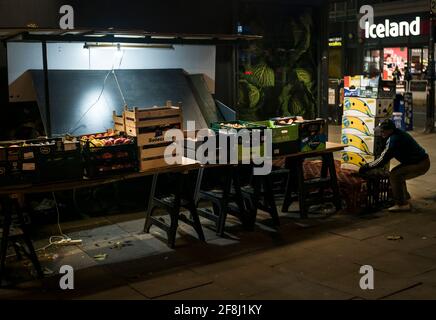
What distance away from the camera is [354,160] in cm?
988

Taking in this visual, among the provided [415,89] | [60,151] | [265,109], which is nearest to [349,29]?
[415,89]

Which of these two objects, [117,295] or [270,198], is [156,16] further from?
[117,295]

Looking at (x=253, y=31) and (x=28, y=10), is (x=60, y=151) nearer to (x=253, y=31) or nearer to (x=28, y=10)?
(x=28, y=10)

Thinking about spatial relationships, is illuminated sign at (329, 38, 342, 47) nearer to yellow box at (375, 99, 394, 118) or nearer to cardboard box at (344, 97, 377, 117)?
cardboard box at (344, 97, 377, 117)

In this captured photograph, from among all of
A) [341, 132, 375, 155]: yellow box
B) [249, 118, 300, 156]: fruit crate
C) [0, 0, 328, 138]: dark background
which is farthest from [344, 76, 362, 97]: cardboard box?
[249, 118, 300, 156]: fruit crate

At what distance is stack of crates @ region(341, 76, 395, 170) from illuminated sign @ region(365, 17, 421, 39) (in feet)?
56.6

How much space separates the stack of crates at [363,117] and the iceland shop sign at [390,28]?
1616 centimetres

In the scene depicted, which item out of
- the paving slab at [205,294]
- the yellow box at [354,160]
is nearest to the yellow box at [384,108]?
the yellow box at [354,160]

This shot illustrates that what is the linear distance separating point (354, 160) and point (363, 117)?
78 centimetres

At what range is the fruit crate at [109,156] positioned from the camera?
6539 millimetres

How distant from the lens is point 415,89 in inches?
1024

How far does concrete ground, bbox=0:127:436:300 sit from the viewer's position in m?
5.82

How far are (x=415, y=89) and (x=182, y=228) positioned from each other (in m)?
20.7

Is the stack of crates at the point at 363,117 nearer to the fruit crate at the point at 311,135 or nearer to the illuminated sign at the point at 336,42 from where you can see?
the fruit crate at the point at 311,135
